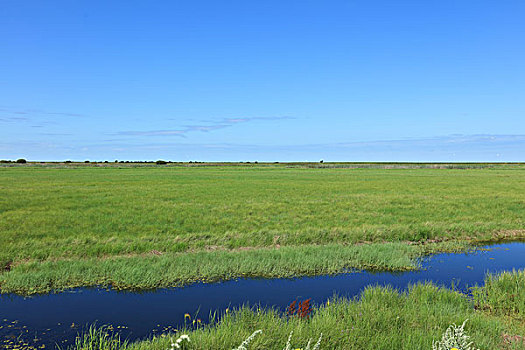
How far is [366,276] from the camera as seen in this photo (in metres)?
12.1

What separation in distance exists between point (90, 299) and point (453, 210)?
85.2ft

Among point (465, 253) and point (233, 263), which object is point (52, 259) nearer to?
point (233, 263)

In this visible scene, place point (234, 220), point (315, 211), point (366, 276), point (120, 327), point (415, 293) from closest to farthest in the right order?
point (120, 327), point (415, 293), point (366, 276), point (234, 220), point (315, 211)

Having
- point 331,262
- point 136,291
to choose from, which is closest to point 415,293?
point 331,262

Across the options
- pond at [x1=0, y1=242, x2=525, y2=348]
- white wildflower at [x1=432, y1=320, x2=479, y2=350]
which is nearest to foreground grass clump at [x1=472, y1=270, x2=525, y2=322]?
pond at [x1=0, y1=242, x2=525, y2=348]

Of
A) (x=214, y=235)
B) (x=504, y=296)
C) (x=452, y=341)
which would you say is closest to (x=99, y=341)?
(x=452, y=341)

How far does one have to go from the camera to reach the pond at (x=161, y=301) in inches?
303

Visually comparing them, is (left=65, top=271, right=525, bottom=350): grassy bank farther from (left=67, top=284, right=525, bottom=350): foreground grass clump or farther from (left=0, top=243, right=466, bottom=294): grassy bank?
(left=0, top=243, right=466, bottom=294): grassy bank

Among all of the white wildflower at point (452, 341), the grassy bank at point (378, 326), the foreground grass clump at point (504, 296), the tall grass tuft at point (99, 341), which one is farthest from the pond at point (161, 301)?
the white wildflower at point (452, 341)

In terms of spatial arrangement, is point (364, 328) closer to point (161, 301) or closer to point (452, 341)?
point (452, 341)

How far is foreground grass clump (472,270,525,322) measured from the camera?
Result: 8.44 meters

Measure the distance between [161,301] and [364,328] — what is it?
5.76 metres

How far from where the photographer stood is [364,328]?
6.77 m

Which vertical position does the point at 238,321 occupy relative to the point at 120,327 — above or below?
above
